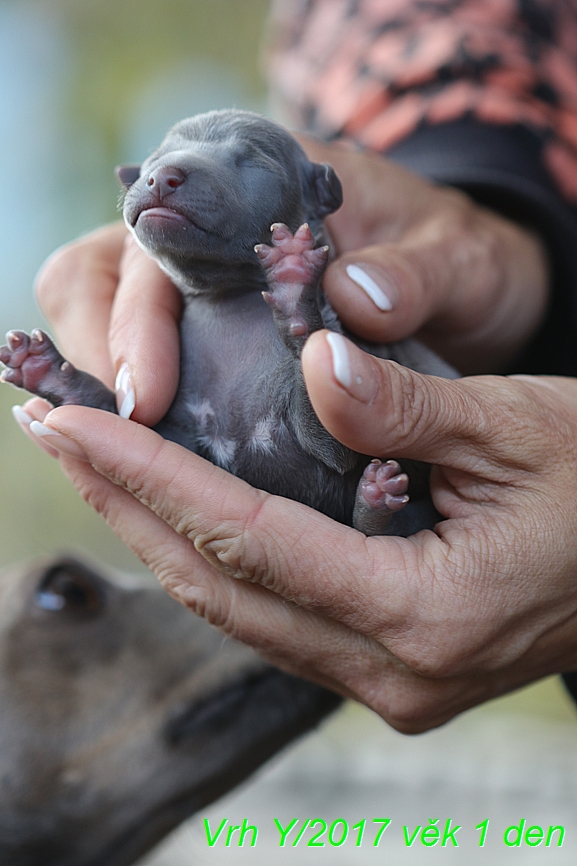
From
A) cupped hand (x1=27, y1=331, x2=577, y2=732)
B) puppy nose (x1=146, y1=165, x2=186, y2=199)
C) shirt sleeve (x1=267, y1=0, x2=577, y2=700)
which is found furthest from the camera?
shirt sleeve (x1=267, y1=0, x2=577, y2=700)

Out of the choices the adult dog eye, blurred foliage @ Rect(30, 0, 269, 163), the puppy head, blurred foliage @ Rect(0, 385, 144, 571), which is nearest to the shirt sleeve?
the puppy head

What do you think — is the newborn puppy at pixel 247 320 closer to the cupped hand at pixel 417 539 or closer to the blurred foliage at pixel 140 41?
the cupped hand at pixel 417 539

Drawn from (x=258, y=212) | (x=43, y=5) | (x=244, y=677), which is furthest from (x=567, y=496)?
(x=43, y=5)

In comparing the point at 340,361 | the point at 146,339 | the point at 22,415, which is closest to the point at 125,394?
the point at 146,339

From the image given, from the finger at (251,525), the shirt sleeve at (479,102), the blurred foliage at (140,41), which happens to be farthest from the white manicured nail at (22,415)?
the blurred foliage at (140,41)

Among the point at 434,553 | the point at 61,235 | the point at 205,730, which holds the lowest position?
the point at 61,235

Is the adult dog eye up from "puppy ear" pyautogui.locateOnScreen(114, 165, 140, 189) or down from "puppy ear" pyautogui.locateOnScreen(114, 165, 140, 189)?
down

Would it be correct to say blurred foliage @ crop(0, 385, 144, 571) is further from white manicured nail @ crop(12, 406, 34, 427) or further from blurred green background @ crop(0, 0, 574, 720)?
white manicured nail @ crop(12, 406, 34, 427)

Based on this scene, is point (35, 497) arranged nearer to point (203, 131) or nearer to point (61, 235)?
point (61, 235)
